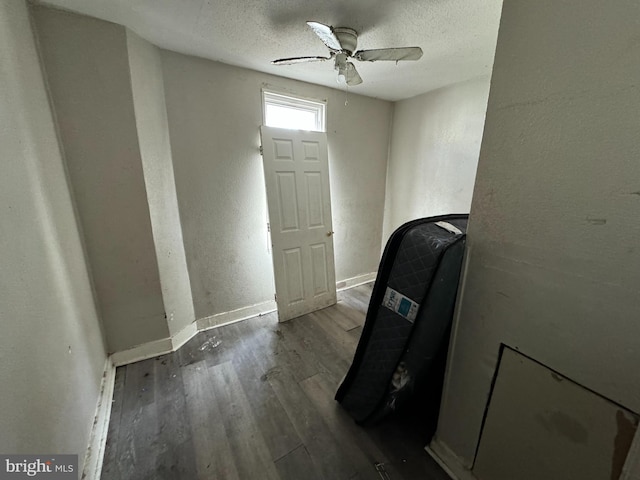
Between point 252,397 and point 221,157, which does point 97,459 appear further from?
point 221,157

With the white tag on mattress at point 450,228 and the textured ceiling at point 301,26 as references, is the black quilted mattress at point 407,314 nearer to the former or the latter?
the white tag on mattress at point 450,228

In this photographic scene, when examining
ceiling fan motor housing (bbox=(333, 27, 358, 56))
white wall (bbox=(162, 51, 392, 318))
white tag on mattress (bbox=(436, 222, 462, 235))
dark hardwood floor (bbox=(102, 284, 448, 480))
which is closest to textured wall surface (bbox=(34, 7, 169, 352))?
white wall (bbox=(162, 51, 392, 318))

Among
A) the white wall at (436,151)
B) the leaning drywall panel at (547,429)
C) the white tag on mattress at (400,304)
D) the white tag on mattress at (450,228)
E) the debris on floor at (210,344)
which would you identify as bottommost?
the debris on floor at (210,344)

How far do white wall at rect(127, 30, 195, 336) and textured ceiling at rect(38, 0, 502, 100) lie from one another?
19 cm

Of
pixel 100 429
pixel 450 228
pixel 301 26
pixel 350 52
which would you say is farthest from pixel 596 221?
pixel 100 429

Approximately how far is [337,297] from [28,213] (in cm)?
258

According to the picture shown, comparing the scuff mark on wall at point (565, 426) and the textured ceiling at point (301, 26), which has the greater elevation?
the textured ceiling at point (301, 26)

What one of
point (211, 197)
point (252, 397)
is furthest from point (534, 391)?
point (211, 197)

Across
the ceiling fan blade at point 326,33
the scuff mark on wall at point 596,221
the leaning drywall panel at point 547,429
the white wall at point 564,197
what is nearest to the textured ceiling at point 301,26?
the ceiling fan blade at point 326,33

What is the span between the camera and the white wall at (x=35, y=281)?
84 centimetres

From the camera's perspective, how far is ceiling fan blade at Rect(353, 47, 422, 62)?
4.92 ft

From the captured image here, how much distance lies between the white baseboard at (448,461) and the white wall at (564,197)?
0.57 metres

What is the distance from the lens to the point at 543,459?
0.88m

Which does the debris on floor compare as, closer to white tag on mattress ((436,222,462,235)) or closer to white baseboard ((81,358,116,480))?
white baseboard ((81,358,116,480))
